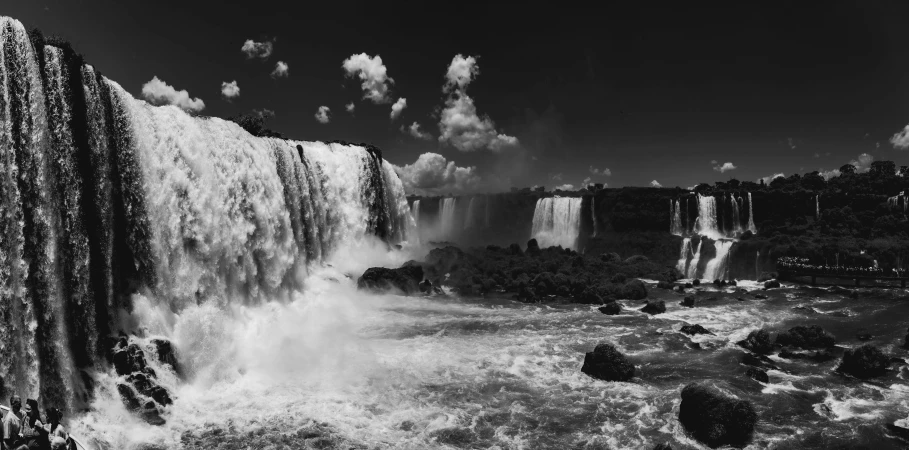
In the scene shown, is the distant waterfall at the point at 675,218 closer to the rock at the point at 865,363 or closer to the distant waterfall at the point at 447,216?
the distant waterfall at the point at 447,216

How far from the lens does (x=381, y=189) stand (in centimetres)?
3819

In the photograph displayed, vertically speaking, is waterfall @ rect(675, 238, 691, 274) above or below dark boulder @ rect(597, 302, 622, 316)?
above

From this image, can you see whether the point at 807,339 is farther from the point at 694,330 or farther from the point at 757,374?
the point at 757,374

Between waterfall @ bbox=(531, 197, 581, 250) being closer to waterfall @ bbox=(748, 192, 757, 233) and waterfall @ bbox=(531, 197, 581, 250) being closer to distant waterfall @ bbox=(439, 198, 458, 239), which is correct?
distant waterfall @ bbox=(439, 198, 458, 239)

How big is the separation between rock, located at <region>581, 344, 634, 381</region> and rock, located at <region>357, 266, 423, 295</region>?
1445 centimetres

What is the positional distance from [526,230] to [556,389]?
1691 inches

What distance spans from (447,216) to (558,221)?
16372 mm

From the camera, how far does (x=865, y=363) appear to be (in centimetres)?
1545

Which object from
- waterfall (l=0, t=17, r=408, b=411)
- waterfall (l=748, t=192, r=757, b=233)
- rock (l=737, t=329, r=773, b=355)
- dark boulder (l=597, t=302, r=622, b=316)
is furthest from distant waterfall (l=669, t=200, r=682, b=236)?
waterfall (l=0, t=17, r=408, b=411)

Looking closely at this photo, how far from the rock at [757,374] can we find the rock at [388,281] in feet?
58.0

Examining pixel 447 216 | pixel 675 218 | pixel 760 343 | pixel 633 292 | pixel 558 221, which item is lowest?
pixel 760 343

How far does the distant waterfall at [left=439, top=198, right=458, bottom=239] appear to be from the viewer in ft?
209

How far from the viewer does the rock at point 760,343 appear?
1794 cm

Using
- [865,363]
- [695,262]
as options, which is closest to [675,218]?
[695,262]
